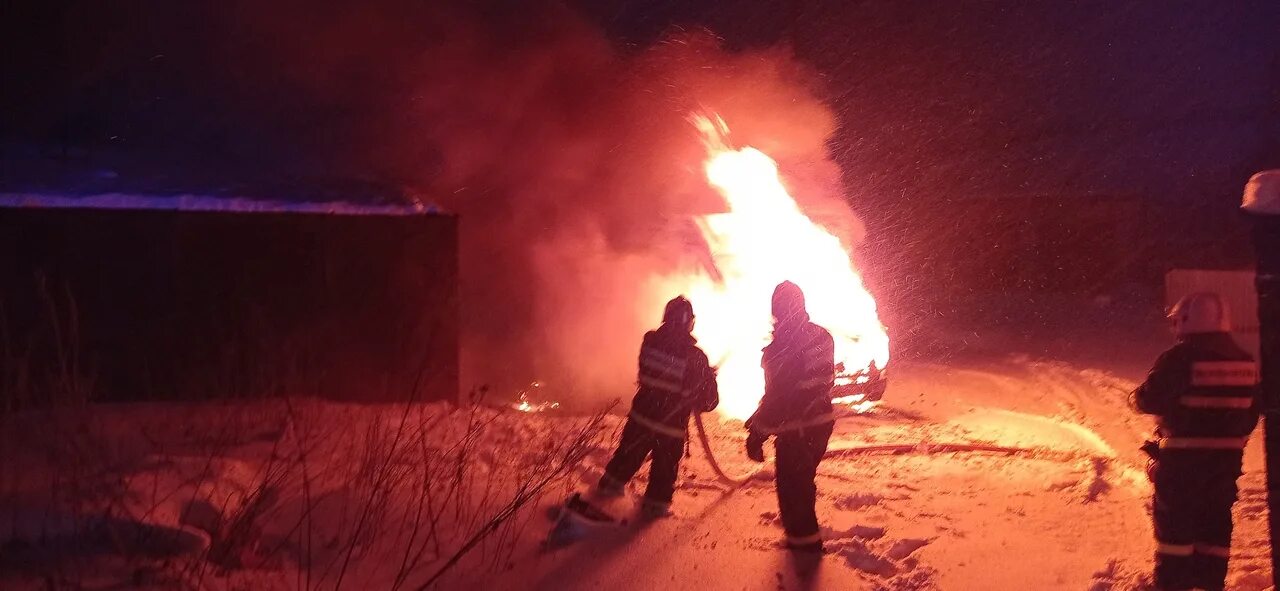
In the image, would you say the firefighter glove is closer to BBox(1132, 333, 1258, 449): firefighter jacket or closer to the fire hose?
the fire hose

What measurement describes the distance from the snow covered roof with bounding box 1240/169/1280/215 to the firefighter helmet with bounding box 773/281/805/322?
2270mm

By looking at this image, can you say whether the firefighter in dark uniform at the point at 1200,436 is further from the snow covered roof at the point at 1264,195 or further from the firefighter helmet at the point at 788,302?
the firefighter helmet at the point at 788,302

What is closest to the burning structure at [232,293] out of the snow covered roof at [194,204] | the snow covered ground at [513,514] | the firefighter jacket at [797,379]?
the snow covered roof at [194,204]

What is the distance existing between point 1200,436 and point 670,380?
2918 mm

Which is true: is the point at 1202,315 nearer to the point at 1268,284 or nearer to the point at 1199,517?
the point at 1268,284

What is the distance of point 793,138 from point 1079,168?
12469 mm

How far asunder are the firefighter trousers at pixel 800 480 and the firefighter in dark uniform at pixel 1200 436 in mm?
1742

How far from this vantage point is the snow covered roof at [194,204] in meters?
7.75

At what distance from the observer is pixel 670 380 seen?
5680 mm

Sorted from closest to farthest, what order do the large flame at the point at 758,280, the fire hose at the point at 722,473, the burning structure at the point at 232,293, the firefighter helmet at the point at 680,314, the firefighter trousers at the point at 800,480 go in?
the firefighter trousers at the point at 800,480
the firefighter helmet at the point at 680,314
the fire hose at the point at 722,473
the burning structure at the point at 232,293
the large flame at the point at 758,280

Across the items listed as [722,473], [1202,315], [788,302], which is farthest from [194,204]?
[1202,315]

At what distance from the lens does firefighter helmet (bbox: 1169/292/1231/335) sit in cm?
446

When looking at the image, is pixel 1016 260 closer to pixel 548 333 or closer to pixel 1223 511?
pixel 548 333

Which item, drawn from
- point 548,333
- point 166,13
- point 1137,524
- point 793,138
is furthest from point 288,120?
point 1137,524
